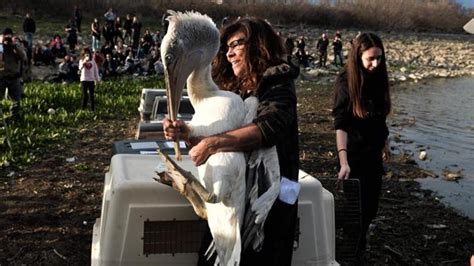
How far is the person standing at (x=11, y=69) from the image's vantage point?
10969 mm

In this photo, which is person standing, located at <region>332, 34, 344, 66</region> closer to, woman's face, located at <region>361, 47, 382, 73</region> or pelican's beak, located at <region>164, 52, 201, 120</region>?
woman's face, located at <region>361, 47, 382, 73</region>

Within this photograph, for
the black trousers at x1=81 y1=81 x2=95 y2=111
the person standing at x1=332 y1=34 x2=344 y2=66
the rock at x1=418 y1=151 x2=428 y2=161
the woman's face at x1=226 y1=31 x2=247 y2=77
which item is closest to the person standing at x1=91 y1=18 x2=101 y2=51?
the black trousers at x1=81 y1=81 x2=95 y2=111

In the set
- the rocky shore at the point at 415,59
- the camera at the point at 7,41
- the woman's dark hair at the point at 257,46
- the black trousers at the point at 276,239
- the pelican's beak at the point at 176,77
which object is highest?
the woman's dark hair at the point at 257,46

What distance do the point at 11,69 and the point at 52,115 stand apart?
1325 millimetres

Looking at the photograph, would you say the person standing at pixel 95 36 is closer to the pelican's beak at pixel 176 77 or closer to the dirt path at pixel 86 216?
the dirt path at pixel 86 216

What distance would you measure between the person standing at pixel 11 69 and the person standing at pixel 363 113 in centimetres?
819

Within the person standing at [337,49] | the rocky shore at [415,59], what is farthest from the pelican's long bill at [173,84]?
the person standing at [337,49]

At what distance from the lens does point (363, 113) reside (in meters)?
4.27

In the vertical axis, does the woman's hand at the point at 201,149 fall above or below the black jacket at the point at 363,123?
above

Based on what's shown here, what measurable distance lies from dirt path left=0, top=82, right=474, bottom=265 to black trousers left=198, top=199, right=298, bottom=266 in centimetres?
263

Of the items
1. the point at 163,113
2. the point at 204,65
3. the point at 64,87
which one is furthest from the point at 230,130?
A: the point at 64,87

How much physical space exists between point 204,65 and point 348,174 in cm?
202

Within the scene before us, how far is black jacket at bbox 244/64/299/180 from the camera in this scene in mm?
2402

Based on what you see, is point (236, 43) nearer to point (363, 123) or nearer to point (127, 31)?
point (363, 123)
